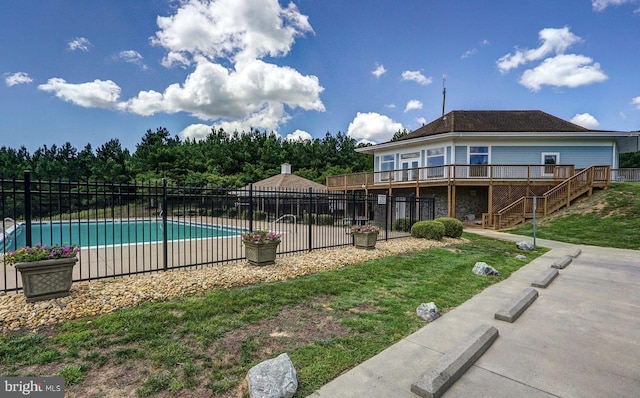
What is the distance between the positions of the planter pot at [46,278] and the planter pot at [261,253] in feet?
10.2

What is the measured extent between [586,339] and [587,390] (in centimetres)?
→ 141

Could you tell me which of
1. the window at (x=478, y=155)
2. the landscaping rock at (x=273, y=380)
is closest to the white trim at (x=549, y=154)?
the window at (x=478, y=155)

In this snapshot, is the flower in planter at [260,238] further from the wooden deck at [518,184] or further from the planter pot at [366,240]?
the wooden deck at [518,184]

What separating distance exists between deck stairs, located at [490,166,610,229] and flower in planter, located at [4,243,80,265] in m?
16.9

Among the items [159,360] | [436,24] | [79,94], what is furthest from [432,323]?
[79,94]

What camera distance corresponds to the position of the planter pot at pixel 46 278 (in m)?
4.12

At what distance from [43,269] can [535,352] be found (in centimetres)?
632

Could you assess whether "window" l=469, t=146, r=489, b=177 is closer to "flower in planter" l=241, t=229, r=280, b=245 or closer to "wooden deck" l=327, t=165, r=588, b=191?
"wooden deck" l=327, t=165, r=588, b=191

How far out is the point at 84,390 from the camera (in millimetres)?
2482

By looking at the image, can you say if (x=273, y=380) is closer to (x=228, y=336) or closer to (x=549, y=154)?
(x=228, y=336)

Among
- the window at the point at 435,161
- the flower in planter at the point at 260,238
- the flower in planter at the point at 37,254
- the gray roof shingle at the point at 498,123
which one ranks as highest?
the gray roof shingle at the point at 498,123

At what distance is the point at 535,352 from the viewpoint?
3.37 meters

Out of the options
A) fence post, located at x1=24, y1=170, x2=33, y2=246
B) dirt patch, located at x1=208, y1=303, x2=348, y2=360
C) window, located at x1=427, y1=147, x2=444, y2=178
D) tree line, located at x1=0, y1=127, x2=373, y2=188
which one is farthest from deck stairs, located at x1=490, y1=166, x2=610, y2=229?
tree line, located at x1=0, y1=127, x2=373, y2=188

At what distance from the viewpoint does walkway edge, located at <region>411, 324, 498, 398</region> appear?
8.31 ft
